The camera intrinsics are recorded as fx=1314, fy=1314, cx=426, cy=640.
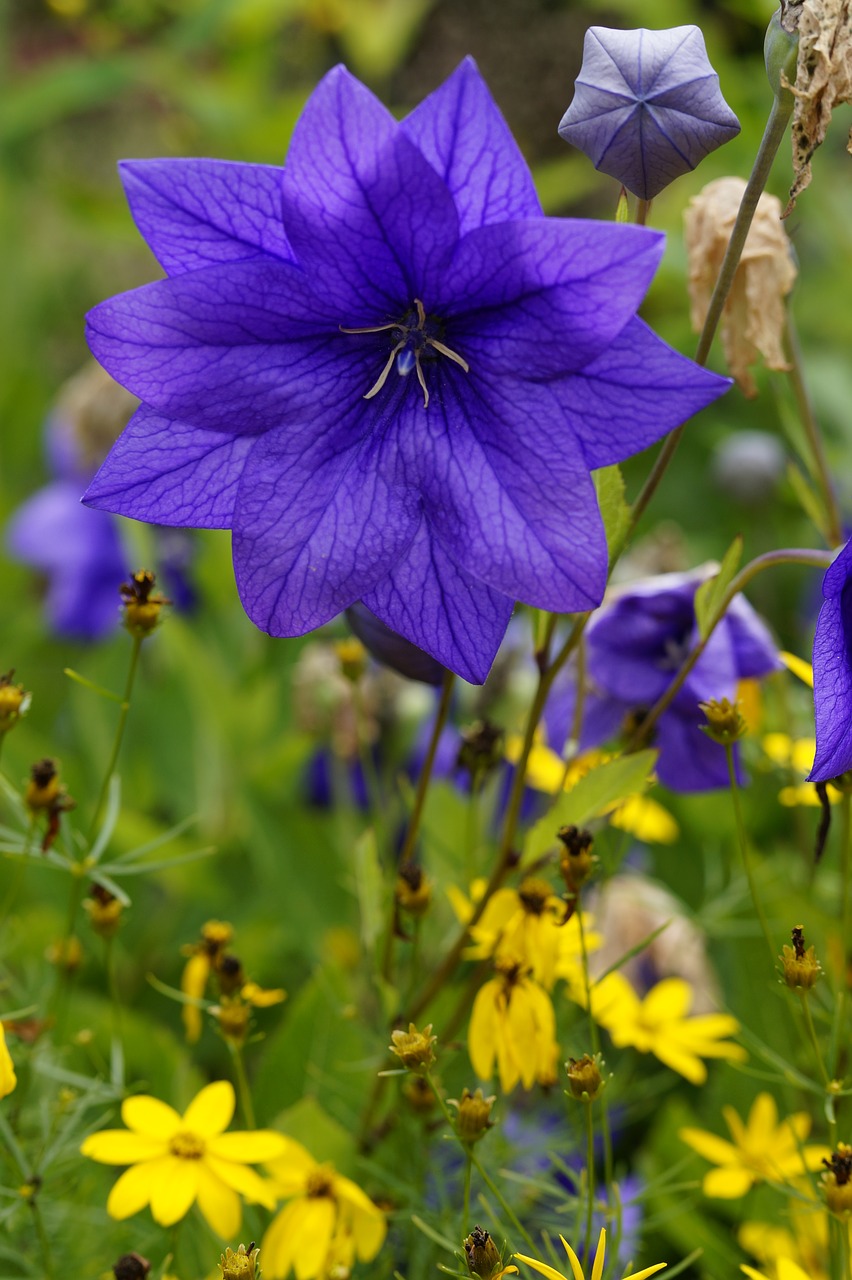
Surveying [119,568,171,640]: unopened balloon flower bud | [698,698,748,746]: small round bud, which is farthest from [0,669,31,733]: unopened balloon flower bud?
[698,698,748,746]: small round bud

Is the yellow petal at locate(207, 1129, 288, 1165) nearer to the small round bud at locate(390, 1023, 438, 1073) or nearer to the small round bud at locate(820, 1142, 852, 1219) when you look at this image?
the small round bud at locate(390, 1023, 438, 1073)

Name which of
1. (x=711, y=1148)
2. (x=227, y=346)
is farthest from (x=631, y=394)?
(x=711, y=1148)

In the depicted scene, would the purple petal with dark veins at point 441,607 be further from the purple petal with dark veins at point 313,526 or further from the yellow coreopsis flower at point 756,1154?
the yellow coreopsis flower at point 756,1154

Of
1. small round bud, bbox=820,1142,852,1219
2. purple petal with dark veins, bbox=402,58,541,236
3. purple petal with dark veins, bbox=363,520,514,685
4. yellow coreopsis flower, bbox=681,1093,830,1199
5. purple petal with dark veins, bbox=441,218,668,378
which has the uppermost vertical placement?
purple petal with dark veins, bbox=402,58,541,236

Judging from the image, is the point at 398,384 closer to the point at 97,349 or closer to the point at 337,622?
the point at 97,349

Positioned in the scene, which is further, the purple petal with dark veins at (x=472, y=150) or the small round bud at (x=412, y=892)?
the small round bud at (x=412, y=892)

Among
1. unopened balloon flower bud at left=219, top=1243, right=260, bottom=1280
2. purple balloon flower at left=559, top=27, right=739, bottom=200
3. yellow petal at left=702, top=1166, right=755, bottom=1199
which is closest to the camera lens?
unopened balloon flower bud at left=219, top=1243, right=260, bottom=1280

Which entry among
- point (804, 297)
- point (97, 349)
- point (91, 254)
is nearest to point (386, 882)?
point (97, 349)

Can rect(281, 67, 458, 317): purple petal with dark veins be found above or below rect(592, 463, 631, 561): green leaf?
above

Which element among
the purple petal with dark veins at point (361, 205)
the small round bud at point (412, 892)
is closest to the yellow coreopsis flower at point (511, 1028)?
the small round bud at point (412, 892)
